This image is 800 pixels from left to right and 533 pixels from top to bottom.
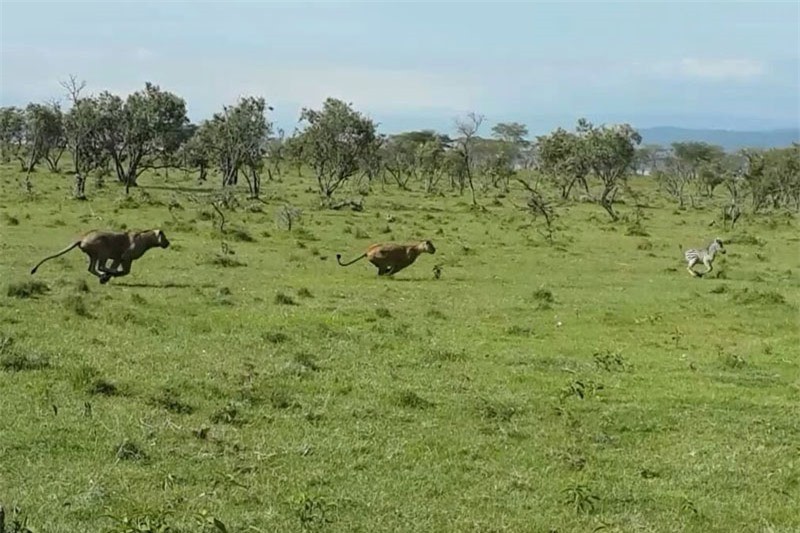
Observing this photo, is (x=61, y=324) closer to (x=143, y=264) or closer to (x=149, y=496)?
(x=149, y=496)

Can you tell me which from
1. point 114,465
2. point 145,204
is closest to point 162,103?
point 145,204

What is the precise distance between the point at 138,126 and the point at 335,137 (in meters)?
11.0

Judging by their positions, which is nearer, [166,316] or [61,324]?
[61,324]

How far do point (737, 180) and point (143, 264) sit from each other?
46.8m

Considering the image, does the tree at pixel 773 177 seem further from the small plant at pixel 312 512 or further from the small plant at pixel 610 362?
the small plant at pixel 312 512

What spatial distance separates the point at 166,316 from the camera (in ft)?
52.6

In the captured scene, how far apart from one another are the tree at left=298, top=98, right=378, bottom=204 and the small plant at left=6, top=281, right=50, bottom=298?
3465 cm

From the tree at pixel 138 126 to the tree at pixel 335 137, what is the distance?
8.68 m

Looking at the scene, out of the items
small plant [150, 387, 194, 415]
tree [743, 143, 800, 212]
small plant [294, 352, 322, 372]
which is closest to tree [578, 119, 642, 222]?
tree [743, 143, 800, 212]

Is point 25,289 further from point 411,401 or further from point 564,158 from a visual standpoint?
point 564,158

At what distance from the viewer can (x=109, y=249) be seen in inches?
787

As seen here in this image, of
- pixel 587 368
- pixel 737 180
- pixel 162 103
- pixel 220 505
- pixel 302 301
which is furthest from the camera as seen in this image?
pixel 737 180

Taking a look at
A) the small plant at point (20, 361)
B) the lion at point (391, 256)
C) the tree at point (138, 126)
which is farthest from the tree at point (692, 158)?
the small plant at point (20, 361)

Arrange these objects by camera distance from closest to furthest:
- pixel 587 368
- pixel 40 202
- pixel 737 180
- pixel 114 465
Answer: pixel 114 465
pixel 587 368
pixel 40 202
pixel 737 180
